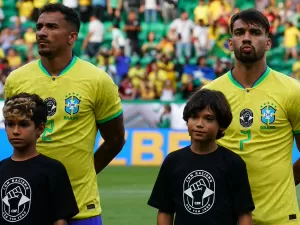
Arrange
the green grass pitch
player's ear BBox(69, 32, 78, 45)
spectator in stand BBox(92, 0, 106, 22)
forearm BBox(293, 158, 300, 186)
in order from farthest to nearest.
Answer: spectator in stand BBox(92, 0, 106, 22)
the green grass pitch
forearm BBox(293, 158, 300, 186)
player's ear BBox(69, 32, 78, 45)

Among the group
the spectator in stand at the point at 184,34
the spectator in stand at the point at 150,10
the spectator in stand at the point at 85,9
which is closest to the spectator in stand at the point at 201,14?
the spectator in stand at the point at 184,34

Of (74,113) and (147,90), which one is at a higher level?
(74,113)

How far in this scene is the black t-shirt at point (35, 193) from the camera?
5297 millimetres

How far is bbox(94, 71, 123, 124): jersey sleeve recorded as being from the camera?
628 cm

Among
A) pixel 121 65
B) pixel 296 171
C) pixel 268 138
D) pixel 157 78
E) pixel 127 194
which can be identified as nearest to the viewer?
pixel 268 138

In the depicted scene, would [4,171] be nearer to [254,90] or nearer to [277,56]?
[254,90]

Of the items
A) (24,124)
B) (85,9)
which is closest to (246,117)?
(24,124)

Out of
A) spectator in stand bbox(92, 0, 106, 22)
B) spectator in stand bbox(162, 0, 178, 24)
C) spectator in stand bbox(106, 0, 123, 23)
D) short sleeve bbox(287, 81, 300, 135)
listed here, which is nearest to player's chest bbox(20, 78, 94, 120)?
short sleeve bbox(287, 81, 300, 135)

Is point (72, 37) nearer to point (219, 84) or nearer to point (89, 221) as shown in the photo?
point (219, 84)

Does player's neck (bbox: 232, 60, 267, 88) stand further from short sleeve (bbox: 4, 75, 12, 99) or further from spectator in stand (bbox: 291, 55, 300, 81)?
spectator in stand (bbox: 291, 55, 300, 81)

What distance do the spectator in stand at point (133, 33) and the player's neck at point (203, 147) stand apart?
2072 centimetres

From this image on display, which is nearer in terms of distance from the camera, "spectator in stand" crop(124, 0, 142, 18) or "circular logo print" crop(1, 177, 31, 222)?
"circular logo print" crop(1, 177, 31, 222)

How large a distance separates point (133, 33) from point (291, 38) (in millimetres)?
4444

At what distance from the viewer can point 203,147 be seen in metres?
5.49
